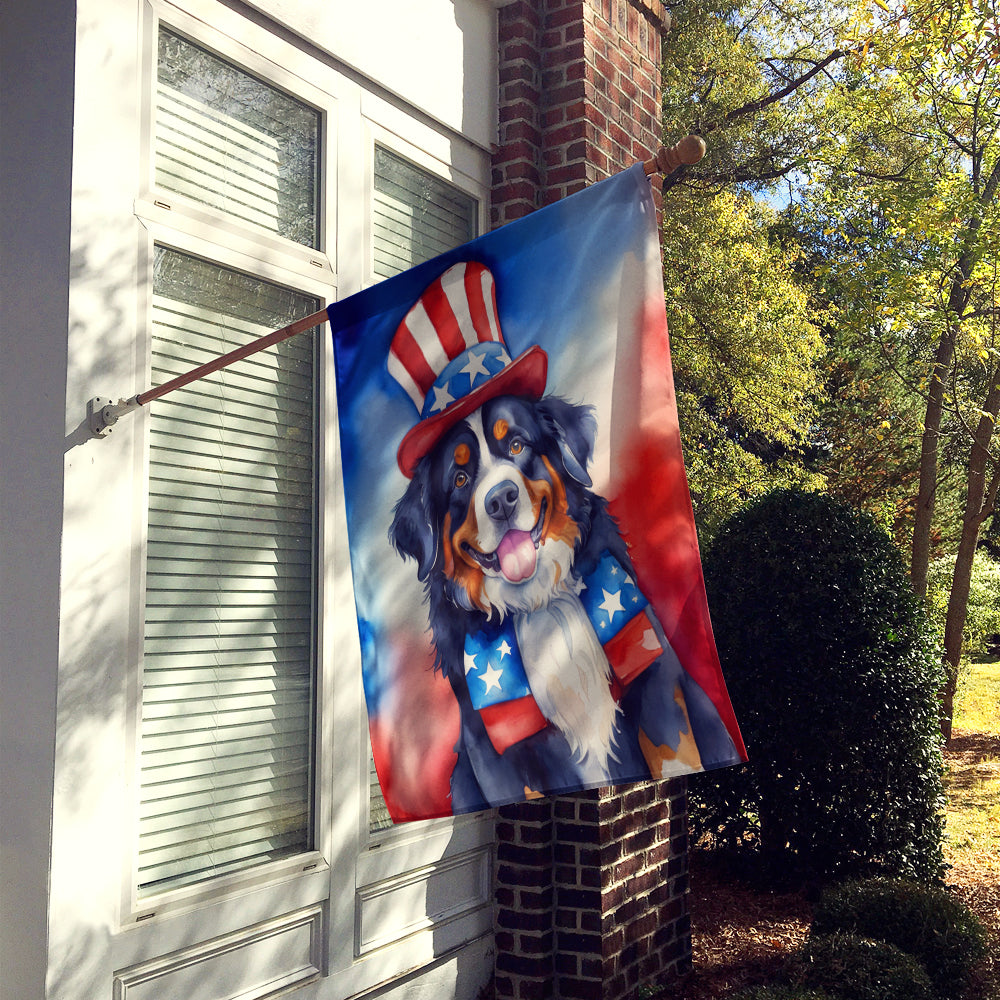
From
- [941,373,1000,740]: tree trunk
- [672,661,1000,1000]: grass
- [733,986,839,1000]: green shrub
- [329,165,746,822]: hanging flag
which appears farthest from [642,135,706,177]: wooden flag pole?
[941,373,1000,740]: tree trunk

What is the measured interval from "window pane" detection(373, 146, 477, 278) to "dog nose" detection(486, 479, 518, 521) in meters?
1.84

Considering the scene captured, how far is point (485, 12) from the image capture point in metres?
4.75

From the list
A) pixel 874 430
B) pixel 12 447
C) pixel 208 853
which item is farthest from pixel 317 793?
pixel 874 430

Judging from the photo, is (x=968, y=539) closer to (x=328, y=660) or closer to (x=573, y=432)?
(x=328, y=660)

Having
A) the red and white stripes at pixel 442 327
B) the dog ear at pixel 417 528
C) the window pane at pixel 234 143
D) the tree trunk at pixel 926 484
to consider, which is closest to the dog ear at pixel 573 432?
the red and white stripes at pixel 442 327

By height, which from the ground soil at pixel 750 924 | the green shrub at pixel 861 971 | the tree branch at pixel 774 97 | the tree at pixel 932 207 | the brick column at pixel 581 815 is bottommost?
the ground soil at pixel 750 924

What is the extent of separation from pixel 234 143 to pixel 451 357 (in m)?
1.47

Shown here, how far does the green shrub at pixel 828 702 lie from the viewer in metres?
5.90

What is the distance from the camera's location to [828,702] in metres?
5.88

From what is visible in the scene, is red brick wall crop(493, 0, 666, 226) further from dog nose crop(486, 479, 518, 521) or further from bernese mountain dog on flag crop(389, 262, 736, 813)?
dog nose crop(486, 479, 518, 521)

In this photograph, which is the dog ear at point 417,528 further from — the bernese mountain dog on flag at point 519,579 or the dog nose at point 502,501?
the dog nose at point 502,501

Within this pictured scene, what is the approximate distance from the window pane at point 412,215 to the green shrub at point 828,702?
9.77 feet

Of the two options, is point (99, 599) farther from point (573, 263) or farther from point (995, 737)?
point (995, 737)

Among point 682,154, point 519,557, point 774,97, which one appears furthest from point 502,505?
point 774,97
